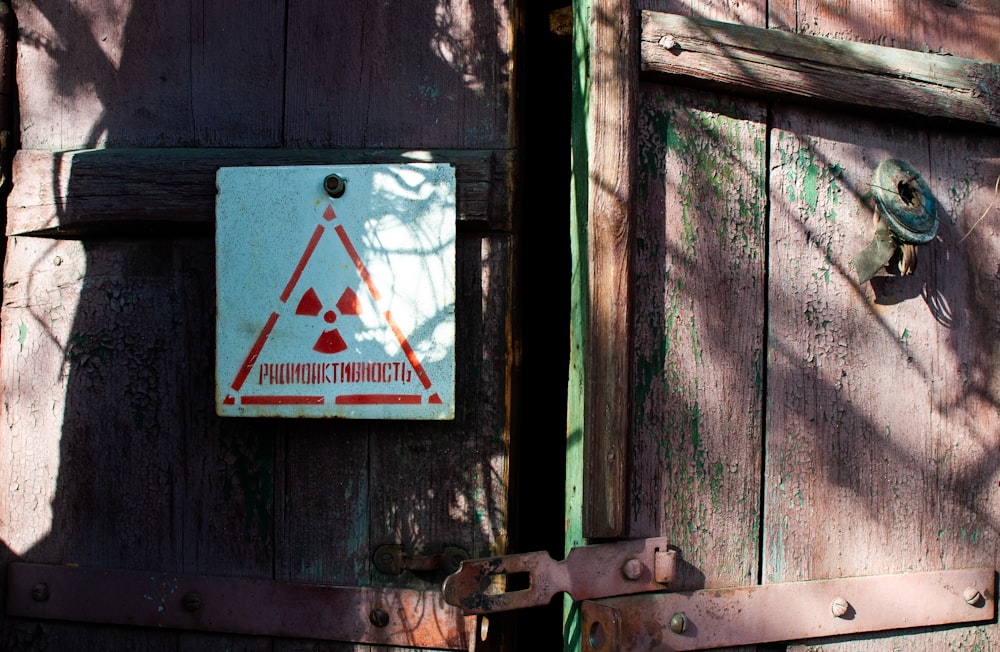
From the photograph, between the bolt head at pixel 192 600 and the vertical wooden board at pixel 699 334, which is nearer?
the vertical wooden board at pixel 699 334

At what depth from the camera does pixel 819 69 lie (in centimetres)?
155

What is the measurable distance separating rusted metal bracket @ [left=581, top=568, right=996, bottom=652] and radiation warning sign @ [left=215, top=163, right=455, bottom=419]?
18.3 inches

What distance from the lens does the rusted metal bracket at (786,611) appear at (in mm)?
1467

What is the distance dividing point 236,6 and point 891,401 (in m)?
1.45

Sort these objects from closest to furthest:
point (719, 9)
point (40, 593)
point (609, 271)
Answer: point (609, 271)
point (719, 9)
point (40, 593)

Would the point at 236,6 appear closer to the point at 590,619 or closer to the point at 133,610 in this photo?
the point at 133,610

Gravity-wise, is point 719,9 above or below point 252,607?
above

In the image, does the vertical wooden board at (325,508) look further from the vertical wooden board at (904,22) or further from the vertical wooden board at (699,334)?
the vertical wooden board at (904,22)

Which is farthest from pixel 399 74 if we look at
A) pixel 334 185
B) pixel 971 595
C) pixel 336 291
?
pixel 971 595

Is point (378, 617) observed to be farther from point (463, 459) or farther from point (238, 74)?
point (238, 74)

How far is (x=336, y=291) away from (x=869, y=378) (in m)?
0.98

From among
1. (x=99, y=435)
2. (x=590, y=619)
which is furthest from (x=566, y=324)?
(x=99, y=435)

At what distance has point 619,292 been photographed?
147 cm

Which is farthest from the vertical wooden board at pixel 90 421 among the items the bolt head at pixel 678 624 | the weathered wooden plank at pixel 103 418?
the bolt head at pixel 678 624
